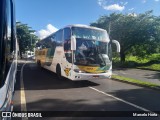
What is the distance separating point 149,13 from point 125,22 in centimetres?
407

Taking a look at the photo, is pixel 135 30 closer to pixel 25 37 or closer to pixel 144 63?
pixel 144 63

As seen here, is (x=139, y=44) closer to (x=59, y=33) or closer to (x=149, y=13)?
(x=149, y=13)

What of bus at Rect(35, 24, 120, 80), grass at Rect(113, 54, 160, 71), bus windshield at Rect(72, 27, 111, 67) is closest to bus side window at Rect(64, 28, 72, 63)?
bus at Rect(35, 24, 120, 80)

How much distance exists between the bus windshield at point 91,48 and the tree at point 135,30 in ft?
79.5

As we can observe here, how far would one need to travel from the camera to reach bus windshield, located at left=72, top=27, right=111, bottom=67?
46.5 ft

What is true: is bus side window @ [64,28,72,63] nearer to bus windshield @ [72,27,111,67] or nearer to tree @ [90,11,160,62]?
bus windshield @ [72,27,111,67]

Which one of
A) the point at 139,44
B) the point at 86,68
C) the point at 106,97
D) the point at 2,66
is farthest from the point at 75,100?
the point at 139,44

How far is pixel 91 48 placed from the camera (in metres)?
14.4

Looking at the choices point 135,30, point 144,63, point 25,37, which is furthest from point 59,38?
point 25,37

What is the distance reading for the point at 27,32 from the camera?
7181 cm

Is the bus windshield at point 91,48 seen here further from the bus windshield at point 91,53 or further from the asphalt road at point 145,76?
the asphalt road at point 145,76

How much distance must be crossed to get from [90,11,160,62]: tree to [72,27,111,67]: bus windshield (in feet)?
79.5

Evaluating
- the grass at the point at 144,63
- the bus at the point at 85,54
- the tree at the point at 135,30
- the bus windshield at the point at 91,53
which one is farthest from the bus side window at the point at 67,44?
the tree at the point at 135,30

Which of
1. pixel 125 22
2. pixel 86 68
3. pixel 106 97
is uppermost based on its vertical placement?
pixel 125 22
